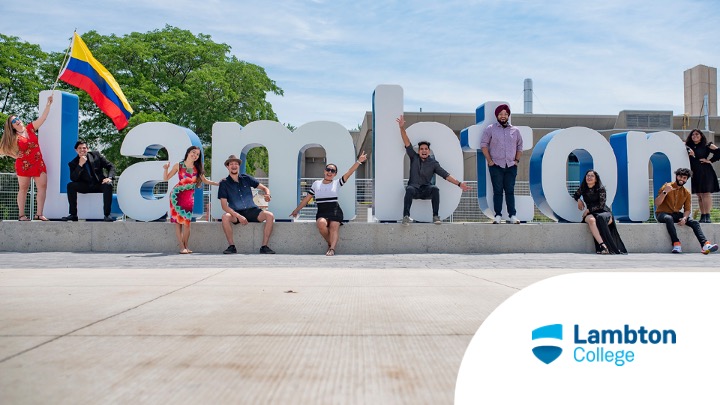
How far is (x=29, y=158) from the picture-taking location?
33.9 ft

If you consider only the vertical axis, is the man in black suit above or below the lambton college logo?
above

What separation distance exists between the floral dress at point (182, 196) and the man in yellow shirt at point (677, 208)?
8810mm

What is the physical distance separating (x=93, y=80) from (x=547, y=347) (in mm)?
13122

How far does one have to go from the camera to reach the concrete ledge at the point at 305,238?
32.1ft

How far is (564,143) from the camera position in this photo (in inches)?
421

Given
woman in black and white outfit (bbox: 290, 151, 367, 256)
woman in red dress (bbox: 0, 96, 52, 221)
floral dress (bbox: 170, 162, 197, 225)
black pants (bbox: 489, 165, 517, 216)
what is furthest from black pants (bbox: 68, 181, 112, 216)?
black pants (bbox: 489, 165, 517, 216)

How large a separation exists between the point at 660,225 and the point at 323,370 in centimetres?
998

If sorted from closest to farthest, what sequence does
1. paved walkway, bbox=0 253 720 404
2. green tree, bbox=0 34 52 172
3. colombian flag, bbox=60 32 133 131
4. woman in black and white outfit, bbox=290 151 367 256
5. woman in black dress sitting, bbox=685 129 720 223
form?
1. paved walkway, bbox=0 253 720 404
2. woman in black and white outfit, bbox=290 151 367 256
3. woman in black dress sitting, bbox=685 129 720 223
4. colombian flag, bbox=60 32 133 131
5. green tree, bbox=0 34 52 172

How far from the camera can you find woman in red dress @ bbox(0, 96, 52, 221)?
10172 mm

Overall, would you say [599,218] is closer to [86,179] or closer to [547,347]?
[547,347]

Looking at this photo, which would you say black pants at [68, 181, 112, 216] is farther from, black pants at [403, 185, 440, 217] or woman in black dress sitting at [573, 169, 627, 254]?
woman in black dress sitting at [573, 169, 627, 254]

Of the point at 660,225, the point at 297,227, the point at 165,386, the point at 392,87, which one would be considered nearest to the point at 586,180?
the point at 660,225

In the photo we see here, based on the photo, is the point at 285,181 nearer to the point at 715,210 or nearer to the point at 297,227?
the point at 297,227

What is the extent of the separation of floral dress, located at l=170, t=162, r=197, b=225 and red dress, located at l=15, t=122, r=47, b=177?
3222 millimetres
